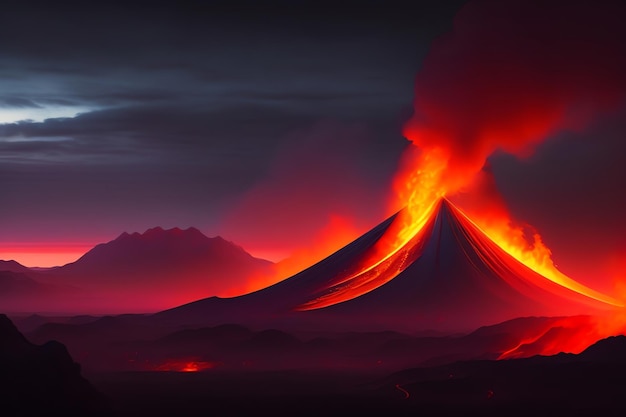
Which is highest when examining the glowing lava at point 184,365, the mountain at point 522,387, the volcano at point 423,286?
the volcano at point 423,286

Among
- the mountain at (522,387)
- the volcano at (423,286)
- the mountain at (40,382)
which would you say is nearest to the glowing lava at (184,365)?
the volcano at (423,286)

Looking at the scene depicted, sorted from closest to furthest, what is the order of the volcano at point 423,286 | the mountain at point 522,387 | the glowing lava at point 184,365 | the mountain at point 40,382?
the mountain at point 40,382 → the mountain at point 522,387 → the glowing lava at point 184,365 → the volcano at point 423,286

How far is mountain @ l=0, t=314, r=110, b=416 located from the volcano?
80.5 m

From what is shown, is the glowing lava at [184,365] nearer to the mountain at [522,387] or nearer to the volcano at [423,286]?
the volcano at [423,286]

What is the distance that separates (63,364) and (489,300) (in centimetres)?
9346

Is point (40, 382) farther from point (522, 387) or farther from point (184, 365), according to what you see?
point (184, 365)

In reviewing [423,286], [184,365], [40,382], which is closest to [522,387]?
[40,382]

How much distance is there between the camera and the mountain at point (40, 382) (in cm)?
6869

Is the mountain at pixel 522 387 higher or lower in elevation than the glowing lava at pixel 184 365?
lower

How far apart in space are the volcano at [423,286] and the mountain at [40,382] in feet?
264

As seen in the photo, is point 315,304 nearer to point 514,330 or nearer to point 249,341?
point 249,341

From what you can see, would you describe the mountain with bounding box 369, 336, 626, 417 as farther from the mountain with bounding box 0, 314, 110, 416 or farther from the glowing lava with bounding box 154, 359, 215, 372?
the glowing lava with bounding box 154, 359, 215, 372

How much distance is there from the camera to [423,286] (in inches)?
6437

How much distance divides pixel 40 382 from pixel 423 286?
98.4 m
